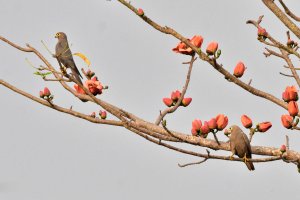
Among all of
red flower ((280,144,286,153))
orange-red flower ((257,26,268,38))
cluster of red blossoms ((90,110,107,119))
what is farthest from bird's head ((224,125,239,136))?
orange-red flower ((257,26,268,38))

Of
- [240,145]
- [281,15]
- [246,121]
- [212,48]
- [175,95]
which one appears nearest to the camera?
[240,145]

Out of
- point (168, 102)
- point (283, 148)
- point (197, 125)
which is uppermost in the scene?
point (168, 102)

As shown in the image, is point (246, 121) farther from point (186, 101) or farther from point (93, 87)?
point (93, 87)

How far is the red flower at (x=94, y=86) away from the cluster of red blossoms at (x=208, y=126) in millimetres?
1050

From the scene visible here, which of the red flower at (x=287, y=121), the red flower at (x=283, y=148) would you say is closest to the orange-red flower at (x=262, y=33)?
the red flower at (x=287, y=121)

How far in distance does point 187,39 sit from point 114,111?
1021 millimetres

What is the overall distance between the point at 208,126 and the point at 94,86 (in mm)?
1267

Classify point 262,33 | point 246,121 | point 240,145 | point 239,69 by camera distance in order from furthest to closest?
point 262,33 < point 239,69 < point 246,121 < point 240,145

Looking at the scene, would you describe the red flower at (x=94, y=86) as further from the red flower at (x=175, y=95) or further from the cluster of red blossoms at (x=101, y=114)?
the red flower at (x=175, y=95)

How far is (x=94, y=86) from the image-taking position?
237 inches

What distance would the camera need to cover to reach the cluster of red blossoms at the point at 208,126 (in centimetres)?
556

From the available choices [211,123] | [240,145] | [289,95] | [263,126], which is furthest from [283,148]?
[289,95]

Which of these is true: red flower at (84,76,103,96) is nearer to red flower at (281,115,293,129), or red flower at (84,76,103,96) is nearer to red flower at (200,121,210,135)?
red flower at (200,121,210,135)

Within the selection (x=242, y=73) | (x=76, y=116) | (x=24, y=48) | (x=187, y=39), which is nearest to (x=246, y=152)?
(x=242, y=73)
